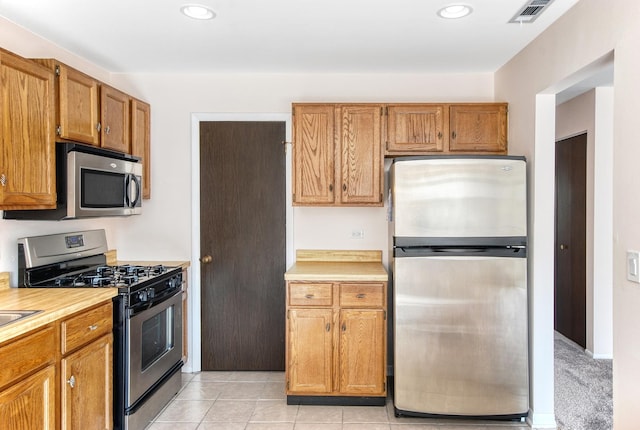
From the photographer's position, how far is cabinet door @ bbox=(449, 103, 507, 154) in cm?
318

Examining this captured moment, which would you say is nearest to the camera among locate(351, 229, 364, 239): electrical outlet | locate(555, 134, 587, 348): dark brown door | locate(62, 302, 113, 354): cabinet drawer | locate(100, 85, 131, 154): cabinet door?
locate(62, 302, 113, 354): cabinet drawer

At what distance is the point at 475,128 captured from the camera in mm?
3195

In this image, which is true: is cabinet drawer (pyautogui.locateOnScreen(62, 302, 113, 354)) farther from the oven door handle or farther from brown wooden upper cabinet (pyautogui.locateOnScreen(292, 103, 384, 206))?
brown wooden upper cabinet (pyautogui.locateOnScreen(292, 103, 384, 206))

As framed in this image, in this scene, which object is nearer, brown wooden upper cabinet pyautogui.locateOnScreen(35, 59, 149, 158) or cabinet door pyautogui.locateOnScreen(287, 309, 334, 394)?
brown wooden upper cabinet pyautogui.locateOnScreen(35, 59, 149, 158)

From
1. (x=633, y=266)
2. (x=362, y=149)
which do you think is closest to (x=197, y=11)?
(x=362, y=149)

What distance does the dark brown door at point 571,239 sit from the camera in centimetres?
405

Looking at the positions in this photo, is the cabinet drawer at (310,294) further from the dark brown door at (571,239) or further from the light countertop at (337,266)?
the dark brown door at (571,239)

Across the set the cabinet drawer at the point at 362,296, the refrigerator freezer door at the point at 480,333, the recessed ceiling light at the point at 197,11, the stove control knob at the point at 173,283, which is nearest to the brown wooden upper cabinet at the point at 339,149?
the cabinet drawer at the point at 362,296

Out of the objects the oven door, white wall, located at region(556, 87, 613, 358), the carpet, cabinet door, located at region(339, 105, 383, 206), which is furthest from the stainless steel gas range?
white wall, located at region(556, 87, 613, 358)

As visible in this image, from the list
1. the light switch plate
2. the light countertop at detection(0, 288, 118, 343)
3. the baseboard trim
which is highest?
the light switch plate

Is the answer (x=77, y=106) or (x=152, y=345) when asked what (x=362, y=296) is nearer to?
(x=152, y=345)

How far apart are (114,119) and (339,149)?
1.57 meters

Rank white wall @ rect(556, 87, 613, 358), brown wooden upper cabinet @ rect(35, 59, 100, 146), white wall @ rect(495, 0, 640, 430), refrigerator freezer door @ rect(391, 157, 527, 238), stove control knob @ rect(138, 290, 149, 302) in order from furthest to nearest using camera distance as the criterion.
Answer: white wall @ rect(556, 87, 613, 358) < refrigerator freezer door @ rect(391, 157, 527, 238) < stove control knob @ rect(138, 290, 149, 302) < brown wooden upper cabinet @ rect(35, 59, 100, 146) < white wall @ rect(495, 0, 640, 430)

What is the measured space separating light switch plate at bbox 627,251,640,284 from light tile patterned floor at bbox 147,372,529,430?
56.1 inches
